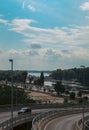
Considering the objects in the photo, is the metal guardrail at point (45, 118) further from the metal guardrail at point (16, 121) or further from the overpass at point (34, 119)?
the metal guardrail at point (16, 121)

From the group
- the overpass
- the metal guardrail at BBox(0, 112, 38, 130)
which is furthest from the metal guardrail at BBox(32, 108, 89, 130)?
the metal guardrail at BBox(0, 112, 38, 130)

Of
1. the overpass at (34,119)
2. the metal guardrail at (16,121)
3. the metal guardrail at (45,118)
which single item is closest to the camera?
the metal guardrail at (16,121)

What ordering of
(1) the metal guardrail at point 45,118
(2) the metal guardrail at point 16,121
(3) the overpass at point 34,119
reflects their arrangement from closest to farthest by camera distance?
1. (2) the metal guardrail at point 16,121
2. (3) the overpass at point 34,119
3. (1) the metal guardrail at point 45,118

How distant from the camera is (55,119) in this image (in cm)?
7612

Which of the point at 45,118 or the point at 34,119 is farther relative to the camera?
the point at 45,118

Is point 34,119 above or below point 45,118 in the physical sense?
above

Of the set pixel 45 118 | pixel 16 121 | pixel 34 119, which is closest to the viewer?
pixel 16 121

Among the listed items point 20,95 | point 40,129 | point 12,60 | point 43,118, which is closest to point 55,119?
point 43,118

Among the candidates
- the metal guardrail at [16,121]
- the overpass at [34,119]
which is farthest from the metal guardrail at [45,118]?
the metal guardrail at [16,121]

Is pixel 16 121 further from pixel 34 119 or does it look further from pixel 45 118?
pixel 45 118

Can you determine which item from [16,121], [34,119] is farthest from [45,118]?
[16,121]

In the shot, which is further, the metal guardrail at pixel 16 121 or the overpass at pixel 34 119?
the overpass at pixel 34 119

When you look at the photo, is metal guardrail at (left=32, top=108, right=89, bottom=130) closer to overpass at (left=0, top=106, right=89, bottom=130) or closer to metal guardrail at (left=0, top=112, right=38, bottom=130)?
overpass at (left=0, top=106, right=89, bottom=130)

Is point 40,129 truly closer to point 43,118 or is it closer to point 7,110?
point 43,118
